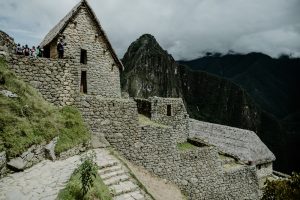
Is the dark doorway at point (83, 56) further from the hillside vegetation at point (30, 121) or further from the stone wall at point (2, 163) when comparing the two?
the stone wall at point (2, 163)

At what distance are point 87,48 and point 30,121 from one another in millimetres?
9312

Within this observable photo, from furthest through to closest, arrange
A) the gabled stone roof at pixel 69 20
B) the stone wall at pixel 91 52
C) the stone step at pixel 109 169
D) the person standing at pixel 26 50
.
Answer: the stone wall at pixel 91 52, the gabled stone roof at pixel 69 20, the person standing at pixel 26 50, the stone step at pixel 109 169

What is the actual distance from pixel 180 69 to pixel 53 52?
541ft

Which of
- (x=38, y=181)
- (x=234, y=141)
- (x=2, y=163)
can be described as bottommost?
(x=234, y=141)

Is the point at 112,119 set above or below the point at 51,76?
below

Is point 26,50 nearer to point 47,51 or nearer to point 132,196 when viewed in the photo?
point 47,51

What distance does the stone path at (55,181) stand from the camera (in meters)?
8.34

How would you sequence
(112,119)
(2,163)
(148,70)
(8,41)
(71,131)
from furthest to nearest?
(148,70), (8,41), (112,119), (71,131), (2,163)

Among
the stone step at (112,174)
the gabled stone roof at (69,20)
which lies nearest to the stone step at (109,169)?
the stone step at (112,174)

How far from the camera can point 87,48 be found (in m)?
19.5

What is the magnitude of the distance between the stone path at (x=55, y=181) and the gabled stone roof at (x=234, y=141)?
20.7m

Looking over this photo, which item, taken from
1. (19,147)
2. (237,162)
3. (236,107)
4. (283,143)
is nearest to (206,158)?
(237,162)

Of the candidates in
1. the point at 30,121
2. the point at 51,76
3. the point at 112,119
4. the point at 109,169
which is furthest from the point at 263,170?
the point at 30,121

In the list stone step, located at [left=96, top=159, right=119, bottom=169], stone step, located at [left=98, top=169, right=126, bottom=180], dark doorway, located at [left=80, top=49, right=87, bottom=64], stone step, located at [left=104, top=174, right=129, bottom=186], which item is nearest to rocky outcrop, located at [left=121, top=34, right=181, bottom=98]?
dark doorway, located at [left=80, top=49, right=87, bottom=64]
